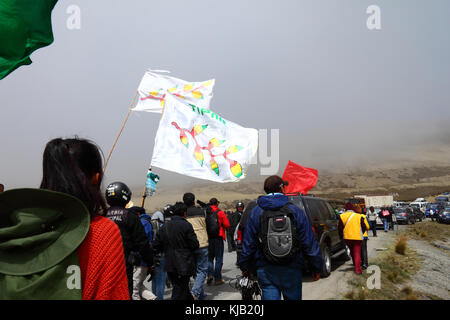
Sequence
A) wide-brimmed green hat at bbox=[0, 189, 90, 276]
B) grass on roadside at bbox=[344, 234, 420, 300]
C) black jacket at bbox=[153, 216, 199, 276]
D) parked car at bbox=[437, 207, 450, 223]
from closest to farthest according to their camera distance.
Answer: wide-brimmed green hat at bbox=[0, 189, 90, 276] → black jacket at bbox=[153, 216, 199, 276] → grass on roadside at bbox=[344, 234, 420, 300] → parked car at bbox=[437, 207, 450, 223]

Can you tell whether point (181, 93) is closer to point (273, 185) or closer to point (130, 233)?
point (130, 233)

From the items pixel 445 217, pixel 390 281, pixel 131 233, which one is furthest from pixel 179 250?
pixel 445 217

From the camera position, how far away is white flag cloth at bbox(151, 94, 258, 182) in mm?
7875

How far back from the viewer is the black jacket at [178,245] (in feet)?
19.6

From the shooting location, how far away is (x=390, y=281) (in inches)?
336

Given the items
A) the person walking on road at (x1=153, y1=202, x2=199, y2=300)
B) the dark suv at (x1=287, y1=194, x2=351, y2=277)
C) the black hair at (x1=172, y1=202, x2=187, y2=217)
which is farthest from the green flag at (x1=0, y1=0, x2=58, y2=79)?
the dark suv at (x1=287, y1=194, x2=351, y2=277)

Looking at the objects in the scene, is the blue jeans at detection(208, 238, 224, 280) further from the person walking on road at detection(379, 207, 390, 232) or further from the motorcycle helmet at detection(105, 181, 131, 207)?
the person walking on road at detection(379, 207, 390, 232)

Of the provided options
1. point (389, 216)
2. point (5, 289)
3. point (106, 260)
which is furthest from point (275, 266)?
point (389, 216)

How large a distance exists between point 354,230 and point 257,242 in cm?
585

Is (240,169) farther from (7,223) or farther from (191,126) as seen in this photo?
(7,223)

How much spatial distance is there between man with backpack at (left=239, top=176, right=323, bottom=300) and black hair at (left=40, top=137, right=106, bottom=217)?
2.61m

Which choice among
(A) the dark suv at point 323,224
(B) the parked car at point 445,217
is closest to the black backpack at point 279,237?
(A) the dark suv at point 323,224
